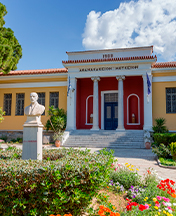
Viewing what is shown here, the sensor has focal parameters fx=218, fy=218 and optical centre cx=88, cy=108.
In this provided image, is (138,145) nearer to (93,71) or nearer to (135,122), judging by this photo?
(135,122)

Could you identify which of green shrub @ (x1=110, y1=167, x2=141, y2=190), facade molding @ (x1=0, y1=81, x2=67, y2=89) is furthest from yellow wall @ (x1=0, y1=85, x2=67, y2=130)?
green shrub @ (x1=110, y1=167, x2=141, y2=190)

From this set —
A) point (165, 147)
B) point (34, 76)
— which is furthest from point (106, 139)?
A: point (34, 76)

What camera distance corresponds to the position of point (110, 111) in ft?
58.7

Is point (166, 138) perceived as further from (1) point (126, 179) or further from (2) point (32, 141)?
(2) point (32, 141)

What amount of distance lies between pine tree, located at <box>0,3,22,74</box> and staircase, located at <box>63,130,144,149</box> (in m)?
6.72

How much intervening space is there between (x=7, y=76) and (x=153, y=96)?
12.2 m

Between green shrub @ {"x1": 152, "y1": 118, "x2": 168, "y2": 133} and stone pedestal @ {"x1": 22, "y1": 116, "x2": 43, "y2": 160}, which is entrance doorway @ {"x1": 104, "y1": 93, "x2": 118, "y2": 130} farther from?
stone pedestal @ {"x1": 22, "y1": 116, "x2": 43, "y2": 160}

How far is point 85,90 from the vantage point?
60.6ft

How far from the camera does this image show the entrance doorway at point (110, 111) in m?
17.7

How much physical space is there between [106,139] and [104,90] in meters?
5.09

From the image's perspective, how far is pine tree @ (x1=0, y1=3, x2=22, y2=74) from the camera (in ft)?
47.1

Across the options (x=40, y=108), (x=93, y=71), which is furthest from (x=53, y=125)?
(x=40, y=108)

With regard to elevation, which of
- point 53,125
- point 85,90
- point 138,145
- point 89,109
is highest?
point 85,90

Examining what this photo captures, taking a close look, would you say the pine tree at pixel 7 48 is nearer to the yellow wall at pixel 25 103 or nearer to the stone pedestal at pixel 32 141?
the yellow wall at pixel 25 103
